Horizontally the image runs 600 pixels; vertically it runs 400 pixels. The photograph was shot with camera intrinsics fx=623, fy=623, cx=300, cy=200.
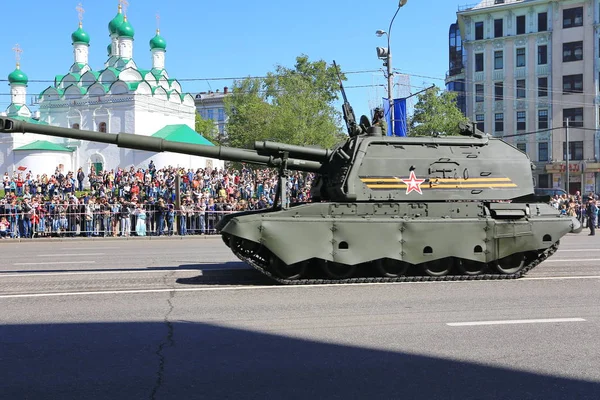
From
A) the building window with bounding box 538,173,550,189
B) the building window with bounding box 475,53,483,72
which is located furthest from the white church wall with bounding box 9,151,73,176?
the building window with bounding box 538,173,550,189

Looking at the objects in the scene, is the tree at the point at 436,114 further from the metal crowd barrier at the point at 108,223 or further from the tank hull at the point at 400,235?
the tank hull at the point at 400,235

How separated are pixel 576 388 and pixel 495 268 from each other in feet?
20.0

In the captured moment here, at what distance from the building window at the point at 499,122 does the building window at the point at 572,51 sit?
6.77 metres

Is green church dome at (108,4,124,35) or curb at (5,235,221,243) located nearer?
curb at (5,235,221,243)

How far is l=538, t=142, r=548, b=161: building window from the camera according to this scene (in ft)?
174

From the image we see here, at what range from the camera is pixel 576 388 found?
5.09 m

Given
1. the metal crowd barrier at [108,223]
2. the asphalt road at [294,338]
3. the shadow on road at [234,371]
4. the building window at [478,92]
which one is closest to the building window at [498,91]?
the building window at [478,92]

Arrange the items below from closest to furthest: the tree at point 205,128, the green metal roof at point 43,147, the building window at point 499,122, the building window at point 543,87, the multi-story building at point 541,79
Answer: the multi-story building at point 541,79 → the green metal roof at point 43,147 → the building window at point 543,87 → the building window at point 499,122 → the tree at point 205,128

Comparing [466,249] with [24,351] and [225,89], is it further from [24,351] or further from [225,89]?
[225,89]

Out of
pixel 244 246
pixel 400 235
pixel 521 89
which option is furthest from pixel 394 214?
pixel 521 89

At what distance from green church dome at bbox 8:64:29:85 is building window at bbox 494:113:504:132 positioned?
42929 millimetres

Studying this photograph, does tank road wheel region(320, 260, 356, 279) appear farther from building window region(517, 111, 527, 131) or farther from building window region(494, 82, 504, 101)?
building window region(494, 82, 504, 101)

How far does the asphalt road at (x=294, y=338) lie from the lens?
5.18 metres

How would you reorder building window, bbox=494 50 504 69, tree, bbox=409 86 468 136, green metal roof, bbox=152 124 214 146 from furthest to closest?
building window, bbox=494 50 504 69
green metal roof, bbox=152 124 214 146
tree, bbox=409 86 468 136
